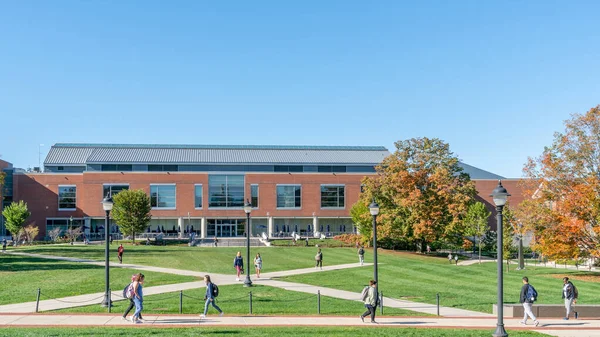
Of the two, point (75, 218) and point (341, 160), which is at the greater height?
point (341, 160)

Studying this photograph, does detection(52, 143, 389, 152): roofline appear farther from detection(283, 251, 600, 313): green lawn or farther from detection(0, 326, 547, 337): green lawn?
detection(0, 326, 547, 337): green lawn

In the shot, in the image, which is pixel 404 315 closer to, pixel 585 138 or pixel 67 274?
pixel 67 274

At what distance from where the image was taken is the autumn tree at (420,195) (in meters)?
61.2

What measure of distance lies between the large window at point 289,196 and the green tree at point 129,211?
24.6 m

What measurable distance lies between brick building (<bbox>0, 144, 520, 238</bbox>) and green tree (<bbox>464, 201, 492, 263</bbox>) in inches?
639

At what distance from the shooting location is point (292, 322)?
2100cm

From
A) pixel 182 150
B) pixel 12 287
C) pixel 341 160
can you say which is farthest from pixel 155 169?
pixel 12 287

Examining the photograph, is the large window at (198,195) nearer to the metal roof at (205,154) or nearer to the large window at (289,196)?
the metal roof at (205,154)

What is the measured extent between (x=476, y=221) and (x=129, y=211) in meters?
41.7

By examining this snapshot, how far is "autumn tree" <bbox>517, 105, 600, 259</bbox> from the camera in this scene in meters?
40.2

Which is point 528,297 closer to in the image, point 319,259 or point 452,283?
point 452,283

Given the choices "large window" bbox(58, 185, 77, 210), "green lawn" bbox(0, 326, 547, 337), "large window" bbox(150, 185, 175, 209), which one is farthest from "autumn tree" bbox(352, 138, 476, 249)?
"large window" bbox(58, 185, 77, 210)

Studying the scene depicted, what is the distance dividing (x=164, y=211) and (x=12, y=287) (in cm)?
5977

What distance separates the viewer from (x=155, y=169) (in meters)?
92.6
